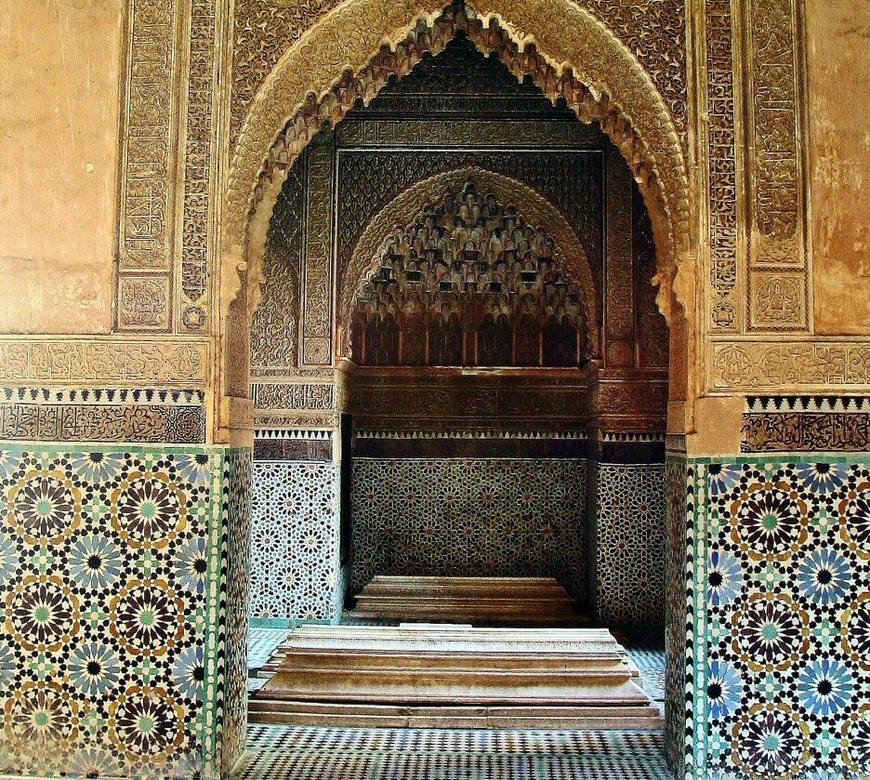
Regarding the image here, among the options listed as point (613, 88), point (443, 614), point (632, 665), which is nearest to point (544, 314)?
point (443, 614)

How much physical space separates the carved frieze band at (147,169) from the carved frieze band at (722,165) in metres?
1.64

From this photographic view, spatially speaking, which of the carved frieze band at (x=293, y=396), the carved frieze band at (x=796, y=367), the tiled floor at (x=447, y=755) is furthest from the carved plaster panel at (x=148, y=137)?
the carved frieze band at (x=293, y=396)

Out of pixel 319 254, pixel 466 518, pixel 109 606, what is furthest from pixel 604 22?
pixel 466 518

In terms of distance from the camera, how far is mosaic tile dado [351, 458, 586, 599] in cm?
604

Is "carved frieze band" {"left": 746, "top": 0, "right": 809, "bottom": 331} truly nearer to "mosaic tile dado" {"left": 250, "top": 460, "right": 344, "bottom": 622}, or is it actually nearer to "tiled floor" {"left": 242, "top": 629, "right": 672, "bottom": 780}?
"tiled floor" {"left": 242, "top": 629, "right": 672, "bottom": 780}

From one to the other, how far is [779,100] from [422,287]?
3.41m

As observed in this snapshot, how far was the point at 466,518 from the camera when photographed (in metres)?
6.07

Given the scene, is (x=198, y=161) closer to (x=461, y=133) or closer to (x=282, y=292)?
(x=282, y=292)

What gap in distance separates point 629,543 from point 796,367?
2.77 m

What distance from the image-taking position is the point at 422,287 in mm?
5887

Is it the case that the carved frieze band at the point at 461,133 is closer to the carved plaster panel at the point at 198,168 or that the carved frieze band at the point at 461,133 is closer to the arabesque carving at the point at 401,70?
the arabesque carving at the point at 401,70

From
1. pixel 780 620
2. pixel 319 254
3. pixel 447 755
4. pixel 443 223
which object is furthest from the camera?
pixel 443 223

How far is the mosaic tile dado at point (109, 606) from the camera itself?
2615mm

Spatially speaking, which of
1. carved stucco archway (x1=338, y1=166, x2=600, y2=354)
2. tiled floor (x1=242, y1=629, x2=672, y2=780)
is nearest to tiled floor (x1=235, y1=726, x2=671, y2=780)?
tiled floor (x1=242, y1=629, x2=672, y2=780)
